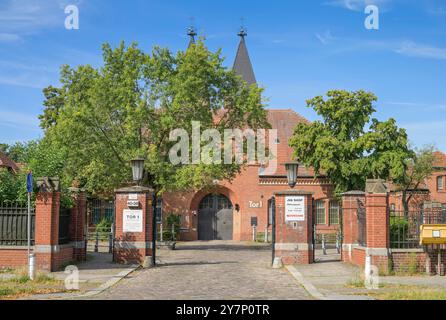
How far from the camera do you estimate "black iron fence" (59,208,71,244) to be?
60.3 feet

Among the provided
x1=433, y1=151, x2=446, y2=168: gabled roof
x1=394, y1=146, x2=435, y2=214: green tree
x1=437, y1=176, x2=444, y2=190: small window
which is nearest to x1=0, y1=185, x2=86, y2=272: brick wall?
x1=394, y1=146, x2=435, y2=214: green tree

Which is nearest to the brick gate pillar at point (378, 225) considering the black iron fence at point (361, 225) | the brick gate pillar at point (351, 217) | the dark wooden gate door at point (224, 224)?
the black iron fence at point (361, 225)

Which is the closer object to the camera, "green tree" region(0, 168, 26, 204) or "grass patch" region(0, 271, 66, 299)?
"grass patch" region(0, 271, 66, 299)

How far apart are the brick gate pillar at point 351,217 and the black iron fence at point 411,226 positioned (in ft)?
7.68

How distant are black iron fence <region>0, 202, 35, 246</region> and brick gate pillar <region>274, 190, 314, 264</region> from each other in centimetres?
856

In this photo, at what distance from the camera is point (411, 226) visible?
18.2m

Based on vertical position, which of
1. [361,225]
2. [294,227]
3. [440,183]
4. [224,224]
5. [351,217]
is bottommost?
[224,224]

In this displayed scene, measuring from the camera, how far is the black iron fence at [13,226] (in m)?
17.6

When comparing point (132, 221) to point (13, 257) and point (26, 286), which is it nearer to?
point (13, 257)

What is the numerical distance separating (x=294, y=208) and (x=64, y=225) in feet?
26.4

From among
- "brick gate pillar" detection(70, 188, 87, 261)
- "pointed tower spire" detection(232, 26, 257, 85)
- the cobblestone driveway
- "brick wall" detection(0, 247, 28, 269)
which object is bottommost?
the cobblestone driveway

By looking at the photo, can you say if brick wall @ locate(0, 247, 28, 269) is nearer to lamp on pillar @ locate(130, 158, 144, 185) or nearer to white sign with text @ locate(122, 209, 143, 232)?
white sign with text @ locate(122, 209, 143, 232)

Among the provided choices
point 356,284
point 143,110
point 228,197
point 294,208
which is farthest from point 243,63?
point 356,284

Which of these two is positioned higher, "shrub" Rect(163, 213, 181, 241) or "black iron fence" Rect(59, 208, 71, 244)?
"black iron fence" Rect(59, 208, 71, 244)
